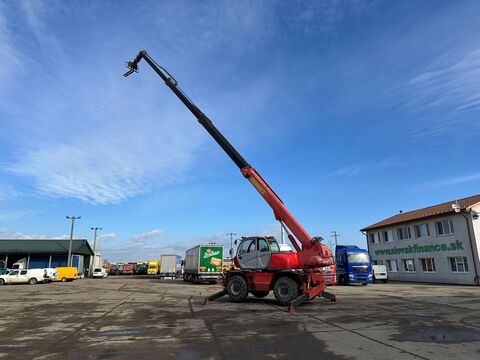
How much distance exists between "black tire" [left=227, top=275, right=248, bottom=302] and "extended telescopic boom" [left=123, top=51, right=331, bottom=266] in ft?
9.54

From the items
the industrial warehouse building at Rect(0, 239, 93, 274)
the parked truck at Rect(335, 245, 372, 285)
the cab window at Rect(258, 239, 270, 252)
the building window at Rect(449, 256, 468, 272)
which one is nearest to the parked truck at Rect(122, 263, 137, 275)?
the industrial warehouse building at Rect(0, 239, 93, 274)

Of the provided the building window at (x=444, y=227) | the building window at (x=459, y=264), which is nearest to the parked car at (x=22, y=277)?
the building window at (x=444, y=227)

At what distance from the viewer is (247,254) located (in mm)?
17047

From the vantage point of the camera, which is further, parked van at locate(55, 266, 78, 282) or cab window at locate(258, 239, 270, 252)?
parked van at locate(55, 266, 78, 282)

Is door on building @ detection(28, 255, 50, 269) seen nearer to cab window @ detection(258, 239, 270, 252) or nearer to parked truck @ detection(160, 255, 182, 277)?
parked truck @ detection(160, 255, 182, 277)

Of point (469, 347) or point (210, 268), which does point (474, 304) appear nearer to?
point (469, 347)

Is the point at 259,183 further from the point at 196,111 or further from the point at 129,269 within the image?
the point at 129,269

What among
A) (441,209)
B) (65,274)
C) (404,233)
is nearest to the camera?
(441,209)

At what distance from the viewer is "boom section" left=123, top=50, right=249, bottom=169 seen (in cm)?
1858

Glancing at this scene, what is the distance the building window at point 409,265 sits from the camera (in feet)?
117

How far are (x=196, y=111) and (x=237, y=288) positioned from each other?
9.15 metres

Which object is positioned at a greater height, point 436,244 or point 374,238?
point 374,238

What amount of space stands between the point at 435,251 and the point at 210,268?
2002cm

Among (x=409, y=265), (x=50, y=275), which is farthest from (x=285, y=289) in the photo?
(x=50, y=275)
